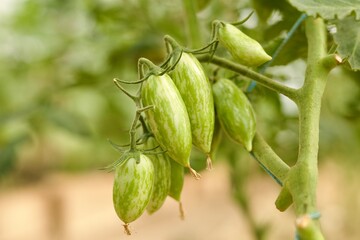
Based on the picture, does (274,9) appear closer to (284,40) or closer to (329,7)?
(284,40)

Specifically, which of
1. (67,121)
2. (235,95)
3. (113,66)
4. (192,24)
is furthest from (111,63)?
(235,95)

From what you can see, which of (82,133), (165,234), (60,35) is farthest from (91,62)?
(165,234)

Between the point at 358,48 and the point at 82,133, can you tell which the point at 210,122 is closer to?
the point at 358,48

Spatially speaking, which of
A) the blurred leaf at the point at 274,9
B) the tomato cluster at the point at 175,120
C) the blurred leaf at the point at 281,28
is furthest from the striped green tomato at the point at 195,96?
the blurred leaf at the point at 274,9

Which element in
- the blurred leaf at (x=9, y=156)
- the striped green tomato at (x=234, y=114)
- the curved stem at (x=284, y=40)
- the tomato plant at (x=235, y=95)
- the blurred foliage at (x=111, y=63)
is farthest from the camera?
the blurred leaf at (x=9, y=156)

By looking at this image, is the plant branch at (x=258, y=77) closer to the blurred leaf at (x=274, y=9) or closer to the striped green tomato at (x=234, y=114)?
the striped green tomato at (x=234, y=114)
